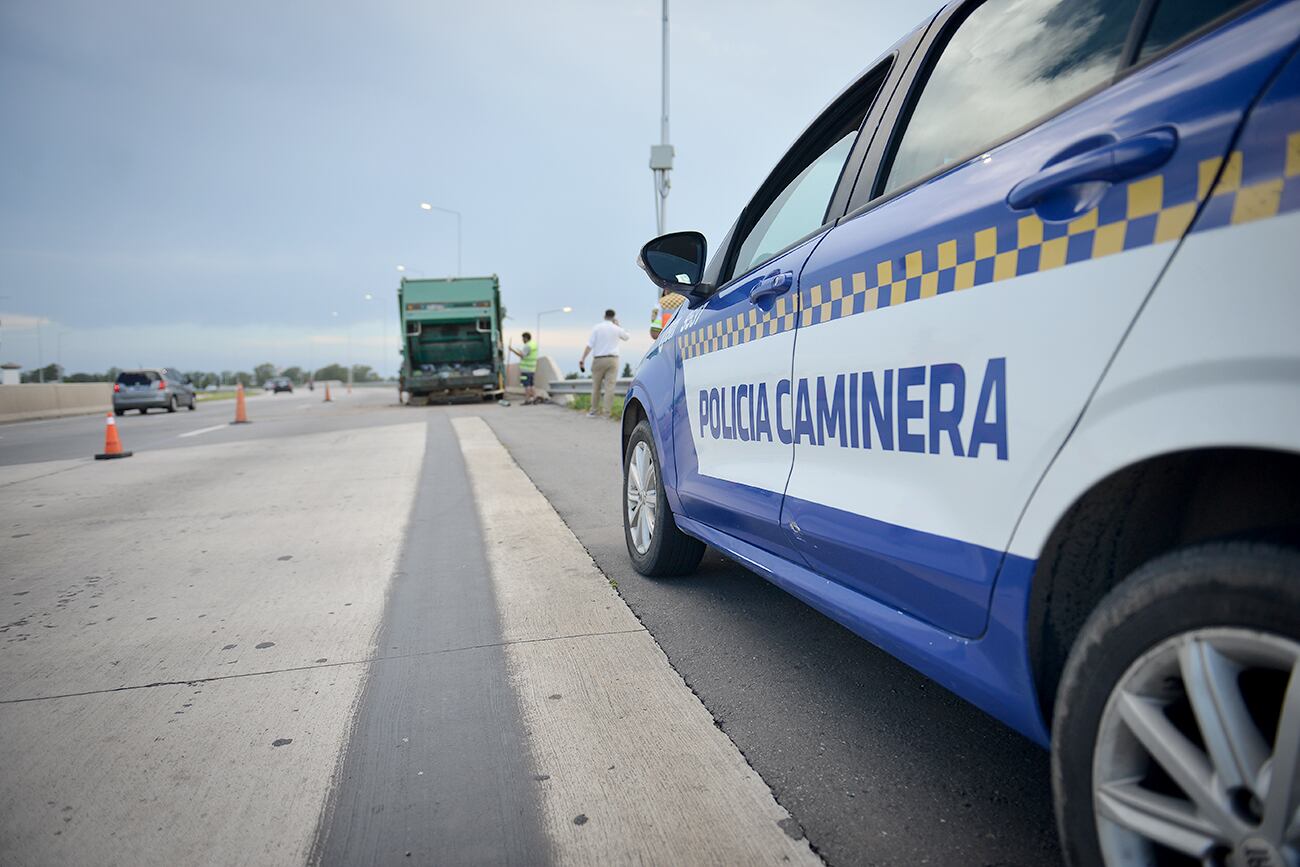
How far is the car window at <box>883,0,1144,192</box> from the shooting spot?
147cm

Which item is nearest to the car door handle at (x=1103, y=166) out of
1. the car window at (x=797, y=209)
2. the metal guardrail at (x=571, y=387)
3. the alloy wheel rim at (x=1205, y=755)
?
the alloy wheel rim at (x=1205, y=755)

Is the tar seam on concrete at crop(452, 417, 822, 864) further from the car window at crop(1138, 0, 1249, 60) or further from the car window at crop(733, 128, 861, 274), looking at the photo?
the car window at crop(1138, 0, 1249, 60)

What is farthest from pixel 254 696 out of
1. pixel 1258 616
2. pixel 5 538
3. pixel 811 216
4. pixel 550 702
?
pixel 5 538

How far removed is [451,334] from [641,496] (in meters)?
18.3

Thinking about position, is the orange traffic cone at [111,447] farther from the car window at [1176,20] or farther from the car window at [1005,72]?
the car window at [1176,20]

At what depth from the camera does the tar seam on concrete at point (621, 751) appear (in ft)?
5.53

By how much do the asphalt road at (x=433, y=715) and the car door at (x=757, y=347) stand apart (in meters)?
0.52

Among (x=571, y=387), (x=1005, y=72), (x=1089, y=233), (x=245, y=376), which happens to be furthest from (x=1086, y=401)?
(x=245, y=376)

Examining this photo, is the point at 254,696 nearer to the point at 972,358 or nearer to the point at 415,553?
the point at 415,553

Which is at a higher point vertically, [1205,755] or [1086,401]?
[1086,401]

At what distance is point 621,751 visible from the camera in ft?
6.84

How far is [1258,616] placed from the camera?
958mm

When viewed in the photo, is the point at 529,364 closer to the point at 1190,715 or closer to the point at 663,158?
the point at 663,158

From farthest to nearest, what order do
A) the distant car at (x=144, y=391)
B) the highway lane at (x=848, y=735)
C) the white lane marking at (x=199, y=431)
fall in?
the distant car at (x=144, y=391), the white lane marking at (x=199, y=431), the highway lane at (x=848, y=735)
